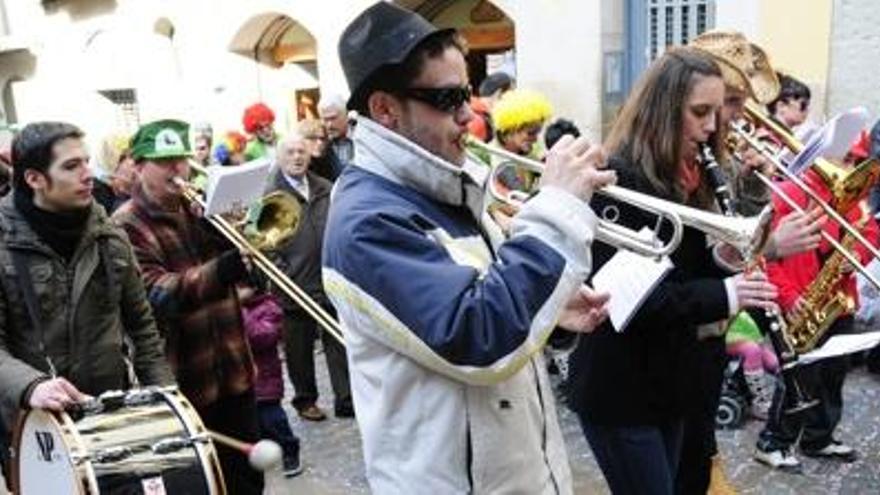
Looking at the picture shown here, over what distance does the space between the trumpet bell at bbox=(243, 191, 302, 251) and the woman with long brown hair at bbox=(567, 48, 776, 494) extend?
5.12 ft

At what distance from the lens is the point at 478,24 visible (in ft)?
37.6

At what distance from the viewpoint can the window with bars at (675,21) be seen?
331 inches

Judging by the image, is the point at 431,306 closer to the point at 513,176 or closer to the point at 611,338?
the point at 611,338

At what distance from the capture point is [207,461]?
2.84 metres

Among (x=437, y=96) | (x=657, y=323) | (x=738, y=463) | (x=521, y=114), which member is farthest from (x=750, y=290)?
(x=521, y=114)

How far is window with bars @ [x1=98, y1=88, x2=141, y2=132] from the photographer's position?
1639cm

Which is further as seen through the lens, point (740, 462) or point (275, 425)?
point (275, 425)

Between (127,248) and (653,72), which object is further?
(127,248)

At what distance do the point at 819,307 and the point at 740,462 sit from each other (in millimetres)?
1369

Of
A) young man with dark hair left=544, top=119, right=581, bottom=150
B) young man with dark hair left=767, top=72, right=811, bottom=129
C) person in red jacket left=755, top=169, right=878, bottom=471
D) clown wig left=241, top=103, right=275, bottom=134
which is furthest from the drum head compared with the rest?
clown wig left=241, top=103, right=275, bottom=134

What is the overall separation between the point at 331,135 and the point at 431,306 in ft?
15.4

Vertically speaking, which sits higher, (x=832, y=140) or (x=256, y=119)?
(x=832, y=140)

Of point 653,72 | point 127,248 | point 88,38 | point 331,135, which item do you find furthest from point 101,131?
point 653,72

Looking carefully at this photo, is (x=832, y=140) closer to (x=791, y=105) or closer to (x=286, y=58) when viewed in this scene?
(x=791, y=105)
